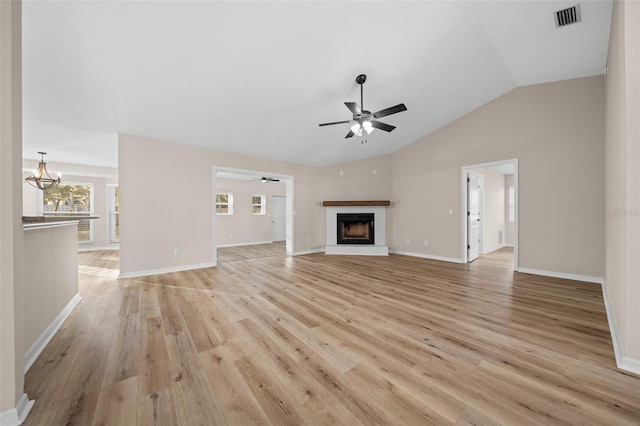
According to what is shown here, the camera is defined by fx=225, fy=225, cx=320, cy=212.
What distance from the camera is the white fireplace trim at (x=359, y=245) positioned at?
19.6 ft

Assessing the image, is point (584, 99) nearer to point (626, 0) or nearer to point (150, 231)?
point (626, 0)

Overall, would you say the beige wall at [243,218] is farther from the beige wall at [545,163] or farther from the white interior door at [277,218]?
the beige wall at [545,163]

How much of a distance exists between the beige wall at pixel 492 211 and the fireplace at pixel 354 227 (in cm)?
302

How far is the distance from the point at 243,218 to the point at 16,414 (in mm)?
7164

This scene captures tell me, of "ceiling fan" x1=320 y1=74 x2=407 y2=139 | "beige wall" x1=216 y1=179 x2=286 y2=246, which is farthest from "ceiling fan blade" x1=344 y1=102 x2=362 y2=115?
"beige wall" x1=216 y1=179 x2=286 y2=246

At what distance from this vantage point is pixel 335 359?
1.67m

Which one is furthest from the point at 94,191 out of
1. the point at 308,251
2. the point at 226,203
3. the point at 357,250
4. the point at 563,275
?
the point at 563,275

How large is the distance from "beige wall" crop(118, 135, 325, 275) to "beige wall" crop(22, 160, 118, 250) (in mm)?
4154

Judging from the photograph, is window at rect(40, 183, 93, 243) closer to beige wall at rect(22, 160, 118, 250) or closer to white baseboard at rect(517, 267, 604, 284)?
beige wall at rect(22, 160, 118, 250)

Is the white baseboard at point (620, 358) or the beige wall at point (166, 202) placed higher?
the beige wall at point (166, 202)

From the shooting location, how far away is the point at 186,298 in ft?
9.72

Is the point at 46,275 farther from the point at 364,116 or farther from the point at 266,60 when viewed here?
the point at 364,116

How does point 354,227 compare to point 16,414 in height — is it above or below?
above

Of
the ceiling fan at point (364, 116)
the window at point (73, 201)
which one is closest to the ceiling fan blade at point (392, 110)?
the ceiling fan at point (364, 116)
